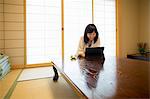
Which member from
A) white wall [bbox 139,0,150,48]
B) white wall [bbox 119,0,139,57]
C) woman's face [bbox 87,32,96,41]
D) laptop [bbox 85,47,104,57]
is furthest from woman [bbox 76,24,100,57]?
white wall [bbox 139,0,150,48]

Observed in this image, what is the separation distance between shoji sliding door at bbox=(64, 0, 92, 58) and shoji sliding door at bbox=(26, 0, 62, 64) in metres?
0.22

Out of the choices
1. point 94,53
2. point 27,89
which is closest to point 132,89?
point 94,53

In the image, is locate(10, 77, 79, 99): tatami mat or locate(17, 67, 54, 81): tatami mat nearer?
locate(10, 77, 79, 99): tatami mat

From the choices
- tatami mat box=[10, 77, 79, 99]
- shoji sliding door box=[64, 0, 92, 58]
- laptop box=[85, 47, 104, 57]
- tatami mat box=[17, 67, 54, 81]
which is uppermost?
shoji sliding door box=[64, 0, 92, 58]

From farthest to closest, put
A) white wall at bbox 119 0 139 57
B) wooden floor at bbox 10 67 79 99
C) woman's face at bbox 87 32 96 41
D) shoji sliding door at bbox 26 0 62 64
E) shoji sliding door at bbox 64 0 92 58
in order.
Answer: white wall at bbox 119 0 139 57 < shoji sliding door at bbox 64 0 92 58 < shoji sliding door at bbox 26 0 62 64 < woman's face at bbox 87 32 96 41 < wooden floor at bbox 10 67 79 99

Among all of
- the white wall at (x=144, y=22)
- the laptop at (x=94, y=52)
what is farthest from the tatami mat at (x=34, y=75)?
the white wall at (x=144, y=22)

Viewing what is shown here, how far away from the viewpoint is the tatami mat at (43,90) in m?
1.93

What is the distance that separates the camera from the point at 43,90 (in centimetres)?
217

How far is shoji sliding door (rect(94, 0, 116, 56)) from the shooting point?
15.9 feet

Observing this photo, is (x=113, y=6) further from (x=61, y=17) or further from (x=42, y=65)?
(x=42, y=65)

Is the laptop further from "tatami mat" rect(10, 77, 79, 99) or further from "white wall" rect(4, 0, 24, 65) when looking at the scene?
"white wall" rect(4, 0, 24, 65)

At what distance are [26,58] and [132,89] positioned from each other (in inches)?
137

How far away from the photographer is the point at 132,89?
2.87ft

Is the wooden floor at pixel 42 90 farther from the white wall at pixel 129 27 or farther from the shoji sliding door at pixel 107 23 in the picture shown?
the white wall at pixel 129 27
